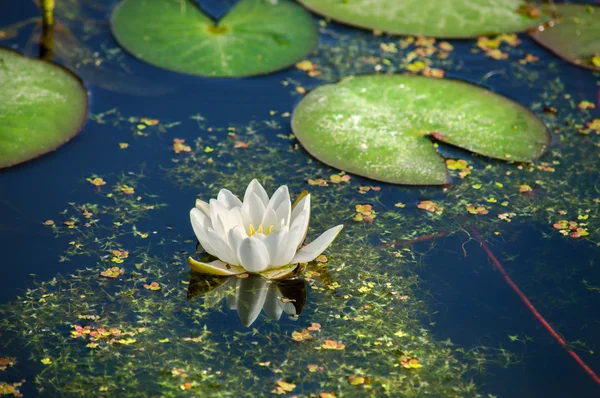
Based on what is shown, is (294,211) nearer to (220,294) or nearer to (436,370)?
(220,294)

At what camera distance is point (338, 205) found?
3.75 m

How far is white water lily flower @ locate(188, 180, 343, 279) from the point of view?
3.10m

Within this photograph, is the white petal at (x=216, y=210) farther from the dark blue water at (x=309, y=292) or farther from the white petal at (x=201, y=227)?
the dark blue water at (x=309, y=292)

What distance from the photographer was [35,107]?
413 cm

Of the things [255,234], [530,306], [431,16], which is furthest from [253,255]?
[431,16]

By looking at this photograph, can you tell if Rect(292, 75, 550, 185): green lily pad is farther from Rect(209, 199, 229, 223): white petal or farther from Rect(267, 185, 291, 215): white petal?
Rect(209, 199, 229, 223): white petal

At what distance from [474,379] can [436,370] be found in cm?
15

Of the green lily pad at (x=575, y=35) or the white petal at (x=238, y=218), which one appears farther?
the green lily pad at (x=575, y=35)

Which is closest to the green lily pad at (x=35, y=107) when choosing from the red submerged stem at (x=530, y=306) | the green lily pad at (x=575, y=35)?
the red submerged stem at (x=530, y=306)

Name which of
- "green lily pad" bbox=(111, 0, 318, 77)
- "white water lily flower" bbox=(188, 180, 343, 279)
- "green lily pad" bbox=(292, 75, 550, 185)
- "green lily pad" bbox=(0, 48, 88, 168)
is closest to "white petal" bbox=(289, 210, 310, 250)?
"white water lily flower" bbox=(188, 180, 343, 279)

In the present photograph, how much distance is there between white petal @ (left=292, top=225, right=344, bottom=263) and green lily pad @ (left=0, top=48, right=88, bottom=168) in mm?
1612

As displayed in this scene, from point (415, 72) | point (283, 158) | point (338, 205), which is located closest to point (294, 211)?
point (338, 205)

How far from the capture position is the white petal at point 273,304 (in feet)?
10.1

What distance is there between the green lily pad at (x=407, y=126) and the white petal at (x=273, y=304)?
98 cm
